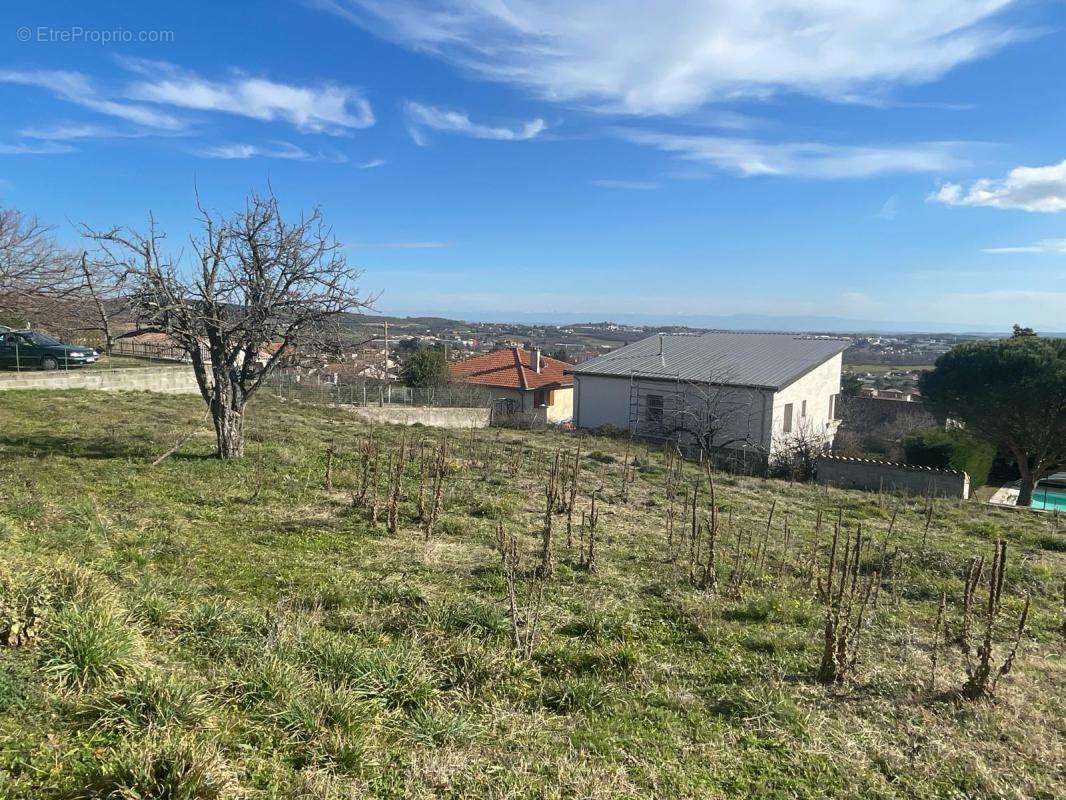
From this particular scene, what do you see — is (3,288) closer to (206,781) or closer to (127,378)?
(127,378)

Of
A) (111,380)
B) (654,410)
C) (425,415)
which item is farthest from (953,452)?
(111,380)

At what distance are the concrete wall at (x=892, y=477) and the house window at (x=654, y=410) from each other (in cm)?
708

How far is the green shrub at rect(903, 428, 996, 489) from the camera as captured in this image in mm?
20406

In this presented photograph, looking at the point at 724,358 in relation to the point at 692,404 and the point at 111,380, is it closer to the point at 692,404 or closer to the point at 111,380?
the point at 692,404

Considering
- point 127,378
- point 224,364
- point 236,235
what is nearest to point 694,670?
point 224,364

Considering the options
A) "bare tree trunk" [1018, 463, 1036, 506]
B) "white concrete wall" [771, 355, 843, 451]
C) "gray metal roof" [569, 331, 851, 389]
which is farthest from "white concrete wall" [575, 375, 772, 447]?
"bare tree trunk" [1018, 463, 1036, 506]

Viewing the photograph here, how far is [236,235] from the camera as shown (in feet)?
31.6

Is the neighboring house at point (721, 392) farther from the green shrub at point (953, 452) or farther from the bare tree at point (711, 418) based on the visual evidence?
the green shrub at point (953, 452)

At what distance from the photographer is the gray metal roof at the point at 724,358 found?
2284 cm

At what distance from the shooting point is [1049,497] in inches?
862

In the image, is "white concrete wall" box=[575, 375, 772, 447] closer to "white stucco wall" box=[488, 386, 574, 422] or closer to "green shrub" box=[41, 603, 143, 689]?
"white stucco wall" box=[488, 386, 574, 422]

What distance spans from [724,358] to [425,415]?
12.1 m

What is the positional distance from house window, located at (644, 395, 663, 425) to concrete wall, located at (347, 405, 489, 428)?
20.6 ft

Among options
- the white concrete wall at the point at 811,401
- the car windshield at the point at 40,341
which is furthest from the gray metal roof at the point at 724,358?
the car windshield at the point at 40,341
